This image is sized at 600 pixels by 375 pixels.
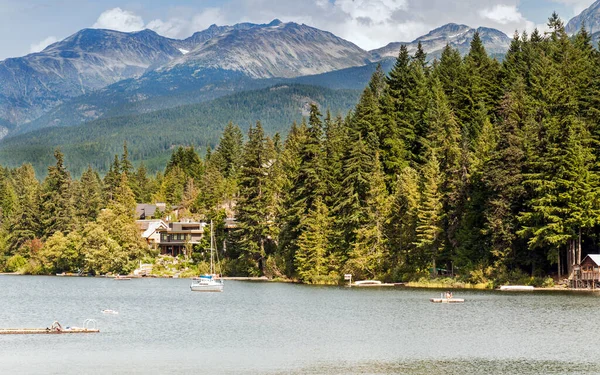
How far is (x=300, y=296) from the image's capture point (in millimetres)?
87062

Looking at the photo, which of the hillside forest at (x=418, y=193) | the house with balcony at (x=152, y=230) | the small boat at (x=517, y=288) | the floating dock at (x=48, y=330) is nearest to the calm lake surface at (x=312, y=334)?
the floating dock at (x=48, y=330)

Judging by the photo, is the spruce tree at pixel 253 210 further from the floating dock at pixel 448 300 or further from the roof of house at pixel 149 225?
the floating dock at pixel 448 300

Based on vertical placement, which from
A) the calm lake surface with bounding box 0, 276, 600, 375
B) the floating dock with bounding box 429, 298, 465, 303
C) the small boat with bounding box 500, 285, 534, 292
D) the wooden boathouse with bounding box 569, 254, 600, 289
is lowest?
the calm lake surface with bounding box 0, 276, 600, 375

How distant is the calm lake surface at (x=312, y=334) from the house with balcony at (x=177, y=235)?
5907 centimetres

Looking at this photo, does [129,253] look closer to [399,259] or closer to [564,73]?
[399,259]

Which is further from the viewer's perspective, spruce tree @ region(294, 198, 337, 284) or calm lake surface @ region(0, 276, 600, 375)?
spruce tree @ region(294, 198, 337, 284)

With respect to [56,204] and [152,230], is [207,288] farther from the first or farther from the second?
[56,204]

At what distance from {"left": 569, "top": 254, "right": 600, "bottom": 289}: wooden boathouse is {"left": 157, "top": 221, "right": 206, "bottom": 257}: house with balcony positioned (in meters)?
79.0

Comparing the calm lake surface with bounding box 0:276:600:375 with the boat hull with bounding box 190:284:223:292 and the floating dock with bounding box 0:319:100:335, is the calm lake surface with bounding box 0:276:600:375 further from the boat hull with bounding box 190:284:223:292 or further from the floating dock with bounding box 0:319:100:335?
the boat hull with bounding box 190:284:223:292

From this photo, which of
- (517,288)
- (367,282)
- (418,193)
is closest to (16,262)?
(367,282)

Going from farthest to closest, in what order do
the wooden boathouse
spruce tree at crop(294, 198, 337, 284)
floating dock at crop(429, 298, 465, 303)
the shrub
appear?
the shrub
spruce tree at crop(294, 198, 337, 284)
the wooden boathouse
floating dock at crop(429, 298, 465, 303)

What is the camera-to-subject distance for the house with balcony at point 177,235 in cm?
15050

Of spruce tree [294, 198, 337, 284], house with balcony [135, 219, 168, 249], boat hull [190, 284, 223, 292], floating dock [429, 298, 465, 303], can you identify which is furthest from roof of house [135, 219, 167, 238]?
floating dock [429, 298, 465, 303]

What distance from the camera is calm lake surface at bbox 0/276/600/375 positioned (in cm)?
4653
